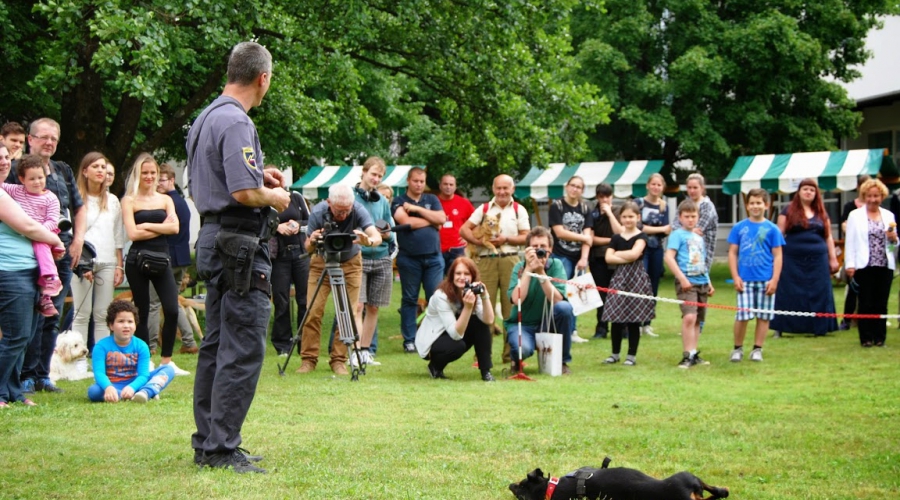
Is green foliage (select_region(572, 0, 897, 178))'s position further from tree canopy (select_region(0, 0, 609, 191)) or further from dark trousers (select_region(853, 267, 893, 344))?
dark trousers (select_region(853, 267, 893, 344))

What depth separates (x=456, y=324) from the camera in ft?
32.6

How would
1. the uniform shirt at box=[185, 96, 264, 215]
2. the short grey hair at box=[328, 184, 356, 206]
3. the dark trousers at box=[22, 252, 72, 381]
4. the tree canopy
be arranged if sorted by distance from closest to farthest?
the uniform shirt at box=[185, 96, 264, 215]
the dark trousers at box=[22, 252, 72, 381]
the short grey hair at box=[328, 184, 356, 206]
the tree canopy

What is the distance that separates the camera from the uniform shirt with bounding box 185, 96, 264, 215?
524cm

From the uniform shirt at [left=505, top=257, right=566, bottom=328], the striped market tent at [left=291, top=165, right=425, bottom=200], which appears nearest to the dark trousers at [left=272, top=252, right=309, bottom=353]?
the uniform shirt at [left=505, top=257, right=566, bottom=328]

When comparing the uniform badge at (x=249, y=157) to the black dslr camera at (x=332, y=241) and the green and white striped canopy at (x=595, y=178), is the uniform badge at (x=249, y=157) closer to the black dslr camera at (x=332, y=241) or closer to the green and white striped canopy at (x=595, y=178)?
the black dslr camera at (x=332, y=241)

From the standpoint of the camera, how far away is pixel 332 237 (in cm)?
987

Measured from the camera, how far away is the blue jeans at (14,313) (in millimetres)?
7293

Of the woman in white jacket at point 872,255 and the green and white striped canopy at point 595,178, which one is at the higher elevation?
the green and white striped canopy at point 595,178

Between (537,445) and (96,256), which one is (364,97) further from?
(537,445)

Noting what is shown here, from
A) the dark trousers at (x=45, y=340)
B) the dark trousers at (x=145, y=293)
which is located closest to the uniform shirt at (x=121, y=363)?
the dark trousers at (x=45, y=340)

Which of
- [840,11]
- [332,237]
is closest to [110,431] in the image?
[332,237]

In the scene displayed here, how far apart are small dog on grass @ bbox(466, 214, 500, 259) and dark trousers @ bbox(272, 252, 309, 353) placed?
1.96 m

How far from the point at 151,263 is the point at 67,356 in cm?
105

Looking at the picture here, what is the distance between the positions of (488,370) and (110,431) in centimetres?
409
